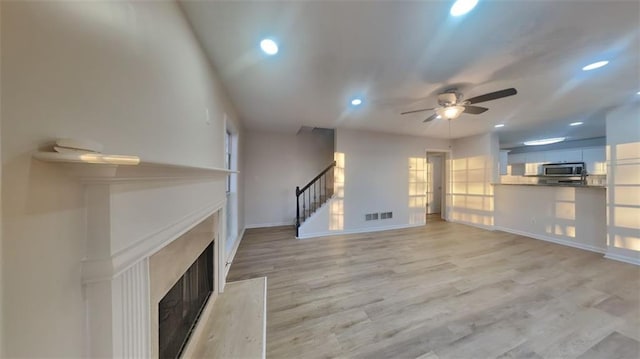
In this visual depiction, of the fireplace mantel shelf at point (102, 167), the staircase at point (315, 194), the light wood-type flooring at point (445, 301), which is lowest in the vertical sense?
the light wood-type flooring at point (445, 301)

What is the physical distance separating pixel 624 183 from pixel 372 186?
406 cm

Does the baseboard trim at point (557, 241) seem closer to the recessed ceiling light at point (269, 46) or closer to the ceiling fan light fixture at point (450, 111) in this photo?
the ceiling fan light fixture at point (450, 111)

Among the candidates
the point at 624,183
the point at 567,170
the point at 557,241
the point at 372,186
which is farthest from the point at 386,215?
the point at 567,170

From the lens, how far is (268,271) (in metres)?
2.91

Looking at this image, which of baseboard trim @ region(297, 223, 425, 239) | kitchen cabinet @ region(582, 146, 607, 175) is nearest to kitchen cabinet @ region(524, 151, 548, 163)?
kitchen cabinet @ region(582, 146, 607, 175)

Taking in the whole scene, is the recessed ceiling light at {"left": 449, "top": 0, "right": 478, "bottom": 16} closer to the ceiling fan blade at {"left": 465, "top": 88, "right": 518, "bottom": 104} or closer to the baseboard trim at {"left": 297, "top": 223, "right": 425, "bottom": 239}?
the ceiling fan blade at {"left": 465, "top": 88, "right": 518, "bottom": 104}

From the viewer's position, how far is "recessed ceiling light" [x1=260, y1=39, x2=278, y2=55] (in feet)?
5.98

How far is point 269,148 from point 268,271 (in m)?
3.42

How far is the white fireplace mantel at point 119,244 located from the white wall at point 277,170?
4546mm

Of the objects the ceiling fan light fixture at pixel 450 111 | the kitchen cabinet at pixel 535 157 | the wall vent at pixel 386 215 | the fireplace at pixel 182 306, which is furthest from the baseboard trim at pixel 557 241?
the fireplace at pixel 182 306

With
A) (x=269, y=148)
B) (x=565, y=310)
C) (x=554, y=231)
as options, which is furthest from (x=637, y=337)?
(x=269, y=148)

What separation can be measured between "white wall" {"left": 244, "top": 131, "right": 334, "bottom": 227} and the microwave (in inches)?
227

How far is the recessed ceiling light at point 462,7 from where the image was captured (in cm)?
140

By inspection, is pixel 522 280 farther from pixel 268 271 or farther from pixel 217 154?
pixel 217 154
